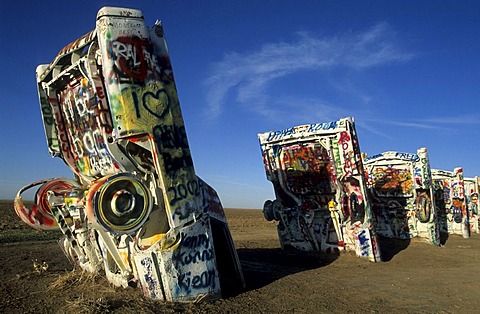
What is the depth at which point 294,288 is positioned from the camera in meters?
7.48

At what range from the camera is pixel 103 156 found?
706 cm

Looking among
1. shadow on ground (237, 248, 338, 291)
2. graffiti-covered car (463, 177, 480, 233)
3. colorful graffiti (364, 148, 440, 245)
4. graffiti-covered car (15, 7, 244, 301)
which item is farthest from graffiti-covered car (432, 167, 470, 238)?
graffiti-covered car (15, 7, 244, 301)

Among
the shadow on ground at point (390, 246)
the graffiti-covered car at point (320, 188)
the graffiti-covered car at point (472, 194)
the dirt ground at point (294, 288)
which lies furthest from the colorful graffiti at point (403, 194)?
the graffiti-covered car at point (472, 194)

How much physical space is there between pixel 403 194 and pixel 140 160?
12.7 m

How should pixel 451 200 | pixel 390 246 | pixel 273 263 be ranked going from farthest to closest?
1. pixel 451 200
2. pixel 390 246
3. pixel 273 263

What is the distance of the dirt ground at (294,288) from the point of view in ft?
20.1

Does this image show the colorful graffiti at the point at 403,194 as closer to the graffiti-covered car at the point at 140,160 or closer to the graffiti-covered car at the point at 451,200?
the graffiti-covered car at the point at 451,200

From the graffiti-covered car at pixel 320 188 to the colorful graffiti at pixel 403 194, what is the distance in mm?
5293

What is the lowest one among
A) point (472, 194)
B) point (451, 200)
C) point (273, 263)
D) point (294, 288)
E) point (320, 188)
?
point (472, 194)

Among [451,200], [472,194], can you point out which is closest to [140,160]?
[451,200]

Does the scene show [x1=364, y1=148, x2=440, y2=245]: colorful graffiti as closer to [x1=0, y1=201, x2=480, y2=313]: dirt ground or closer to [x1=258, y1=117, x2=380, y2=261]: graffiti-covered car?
[x1=0, y1=201, x2=480, y2=313]: dirt ground

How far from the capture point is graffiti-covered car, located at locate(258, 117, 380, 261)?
36.1ft

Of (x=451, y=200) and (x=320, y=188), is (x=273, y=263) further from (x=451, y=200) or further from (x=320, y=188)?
(x=451, y=200)

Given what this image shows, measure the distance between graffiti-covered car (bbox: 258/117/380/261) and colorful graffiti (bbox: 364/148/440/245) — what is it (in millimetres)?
5293
